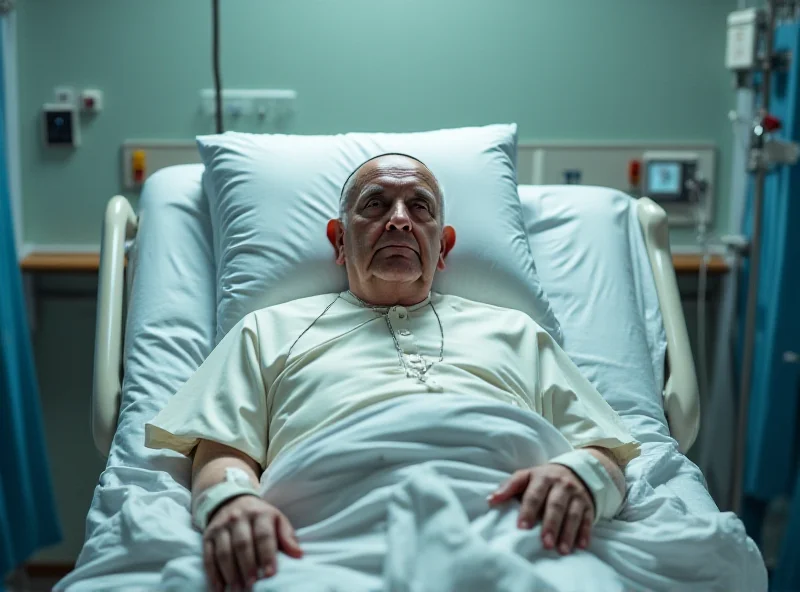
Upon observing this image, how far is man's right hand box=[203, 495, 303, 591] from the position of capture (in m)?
1.28

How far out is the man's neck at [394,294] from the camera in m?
1.81

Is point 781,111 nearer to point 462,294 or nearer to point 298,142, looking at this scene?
point 462,294

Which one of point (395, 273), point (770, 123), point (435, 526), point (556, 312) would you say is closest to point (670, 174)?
point (770, 123)

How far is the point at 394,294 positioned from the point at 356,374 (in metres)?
0.24

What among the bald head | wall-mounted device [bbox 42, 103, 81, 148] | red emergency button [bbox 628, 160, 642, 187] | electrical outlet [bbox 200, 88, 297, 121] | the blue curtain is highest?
electrical outlet [bbox 200, 88, 297, 121]

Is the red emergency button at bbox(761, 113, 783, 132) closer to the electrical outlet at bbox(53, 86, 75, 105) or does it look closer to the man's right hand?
the man's right hand

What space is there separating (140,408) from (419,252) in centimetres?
59

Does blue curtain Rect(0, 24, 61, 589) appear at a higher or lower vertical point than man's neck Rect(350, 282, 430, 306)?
lower

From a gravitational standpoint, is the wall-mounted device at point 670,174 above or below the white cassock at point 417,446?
above

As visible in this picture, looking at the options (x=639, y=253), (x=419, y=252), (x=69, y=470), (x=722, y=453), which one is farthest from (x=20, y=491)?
(x=722, y=453)

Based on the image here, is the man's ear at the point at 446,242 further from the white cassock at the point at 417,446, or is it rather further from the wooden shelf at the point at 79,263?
the wooden shelf at the point at 79,263

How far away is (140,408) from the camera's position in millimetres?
1786

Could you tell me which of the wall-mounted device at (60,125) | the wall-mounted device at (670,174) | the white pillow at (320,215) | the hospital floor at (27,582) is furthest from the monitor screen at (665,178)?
the hospital floor at (27,582)

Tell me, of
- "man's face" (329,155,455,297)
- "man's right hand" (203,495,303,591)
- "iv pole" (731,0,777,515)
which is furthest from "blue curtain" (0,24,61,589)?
"iv pole" (731,0,777,515)
